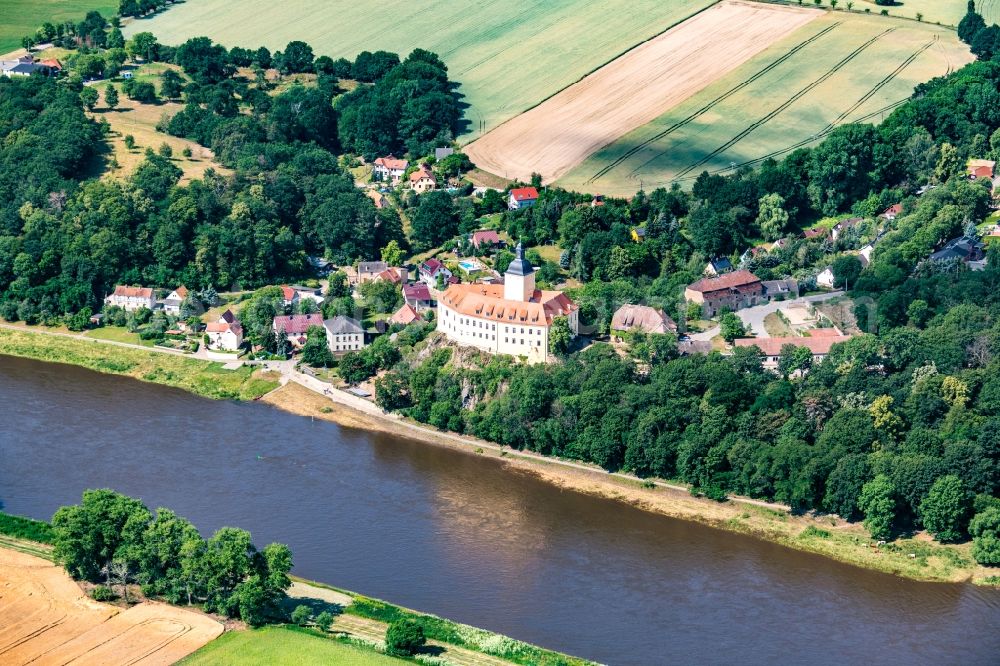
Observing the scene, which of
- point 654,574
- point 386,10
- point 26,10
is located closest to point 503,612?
point 654,574

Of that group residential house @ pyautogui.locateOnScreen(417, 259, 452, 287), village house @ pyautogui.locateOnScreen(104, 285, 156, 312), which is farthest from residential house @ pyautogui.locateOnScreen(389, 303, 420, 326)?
village house @ pyautogui.locateOnScreen(104, 285, 156, 312)

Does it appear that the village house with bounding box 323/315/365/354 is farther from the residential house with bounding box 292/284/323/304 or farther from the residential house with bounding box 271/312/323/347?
the residential house with bounding box 292/284/323/304

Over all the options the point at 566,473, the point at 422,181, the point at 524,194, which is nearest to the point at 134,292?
the point at 422,181

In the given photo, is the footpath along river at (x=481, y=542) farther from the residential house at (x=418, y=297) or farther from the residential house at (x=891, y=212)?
the residential house at (x=891, y=212)

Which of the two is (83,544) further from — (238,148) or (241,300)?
(238,148)

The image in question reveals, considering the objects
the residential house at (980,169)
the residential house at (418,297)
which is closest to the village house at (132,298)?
the residential house at (418,297)
